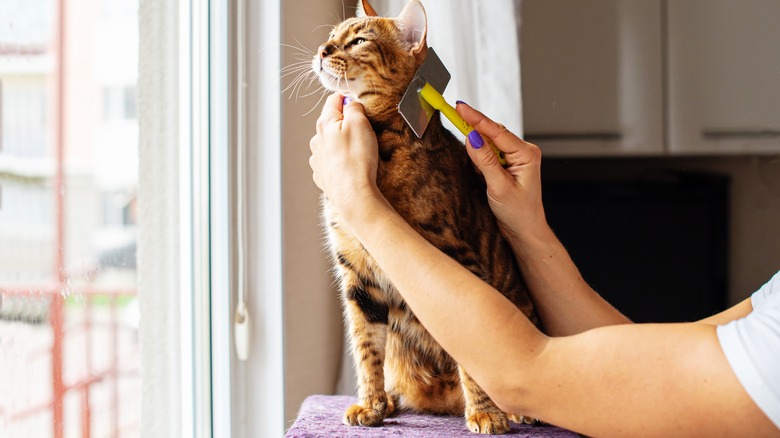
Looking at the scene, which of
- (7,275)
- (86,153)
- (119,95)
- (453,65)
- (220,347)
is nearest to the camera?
(7,275)

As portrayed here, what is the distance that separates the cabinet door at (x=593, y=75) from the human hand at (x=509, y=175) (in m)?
1.33

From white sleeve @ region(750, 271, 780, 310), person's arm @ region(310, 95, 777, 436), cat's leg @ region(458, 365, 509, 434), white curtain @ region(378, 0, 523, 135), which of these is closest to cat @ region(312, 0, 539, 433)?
cat's leg @ region(458, 365, 509, 434)

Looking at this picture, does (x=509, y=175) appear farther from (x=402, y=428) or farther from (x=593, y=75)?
(x=593, y=75)

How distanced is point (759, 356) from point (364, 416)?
1.68 feet

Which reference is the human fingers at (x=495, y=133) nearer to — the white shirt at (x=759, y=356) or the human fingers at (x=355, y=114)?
the human fingers at (x=355, y=114)

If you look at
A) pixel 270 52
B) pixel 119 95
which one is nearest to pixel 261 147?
pixel 270 52

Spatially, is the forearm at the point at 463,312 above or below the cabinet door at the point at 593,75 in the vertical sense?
below

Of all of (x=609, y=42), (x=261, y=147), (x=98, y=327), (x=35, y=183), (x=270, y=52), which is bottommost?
(x=98, y=327)

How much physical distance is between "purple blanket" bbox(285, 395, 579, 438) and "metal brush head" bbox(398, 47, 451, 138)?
404 mm

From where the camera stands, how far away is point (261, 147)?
146 cm

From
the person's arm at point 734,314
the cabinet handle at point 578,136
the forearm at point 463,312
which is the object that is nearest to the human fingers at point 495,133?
the forearm at point 463,312

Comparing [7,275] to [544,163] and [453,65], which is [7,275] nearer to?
[453,65]

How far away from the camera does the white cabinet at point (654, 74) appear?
2.27m

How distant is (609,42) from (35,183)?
196 cm
